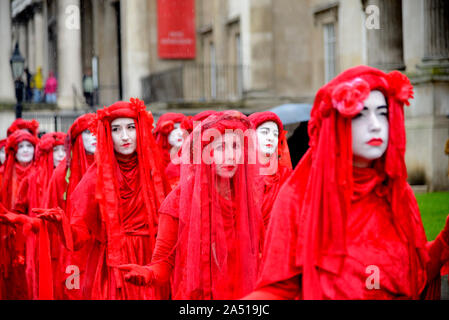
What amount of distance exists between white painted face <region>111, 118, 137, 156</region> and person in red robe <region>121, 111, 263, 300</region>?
148 cm

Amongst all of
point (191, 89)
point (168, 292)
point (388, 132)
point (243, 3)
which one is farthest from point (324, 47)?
point (388, 132)

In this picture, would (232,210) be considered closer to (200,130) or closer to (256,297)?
(200,130)

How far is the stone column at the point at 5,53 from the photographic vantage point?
1084 inches

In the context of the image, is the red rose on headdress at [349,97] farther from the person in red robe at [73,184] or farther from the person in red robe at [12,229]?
the person in red robe at [12,229]

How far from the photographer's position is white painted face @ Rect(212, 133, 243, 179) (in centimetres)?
594

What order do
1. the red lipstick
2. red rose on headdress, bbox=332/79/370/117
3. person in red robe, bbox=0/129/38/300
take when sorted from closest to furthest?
red rose on headdress, bbox=332/79/370/117 → the red lipstick → person in red robe, bbox=0/129/38/300

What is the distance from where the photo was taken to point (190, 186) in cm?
602

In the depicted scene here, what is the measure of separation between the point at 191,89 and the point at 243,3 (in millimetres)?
5479

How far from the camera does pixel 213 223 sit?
5875mm

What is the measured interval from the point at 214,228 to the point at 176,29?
27913 millimetres

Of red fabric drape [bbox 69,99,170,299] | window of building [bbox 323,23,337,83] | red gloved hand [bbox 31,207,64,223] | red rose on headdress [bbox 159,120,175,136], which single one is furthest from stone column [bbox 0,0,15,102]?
red gloved hand [bbox 31,207,64,223]

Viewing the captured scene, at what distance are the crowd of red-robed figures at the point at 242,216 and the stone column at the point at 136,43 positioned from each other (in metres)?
22.4

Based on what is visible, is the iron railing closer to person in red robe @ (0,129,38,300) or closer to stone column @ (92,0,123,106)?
stone column @ (92,0,123,106)

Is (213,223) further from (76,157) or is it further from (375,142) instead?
(76,157)
